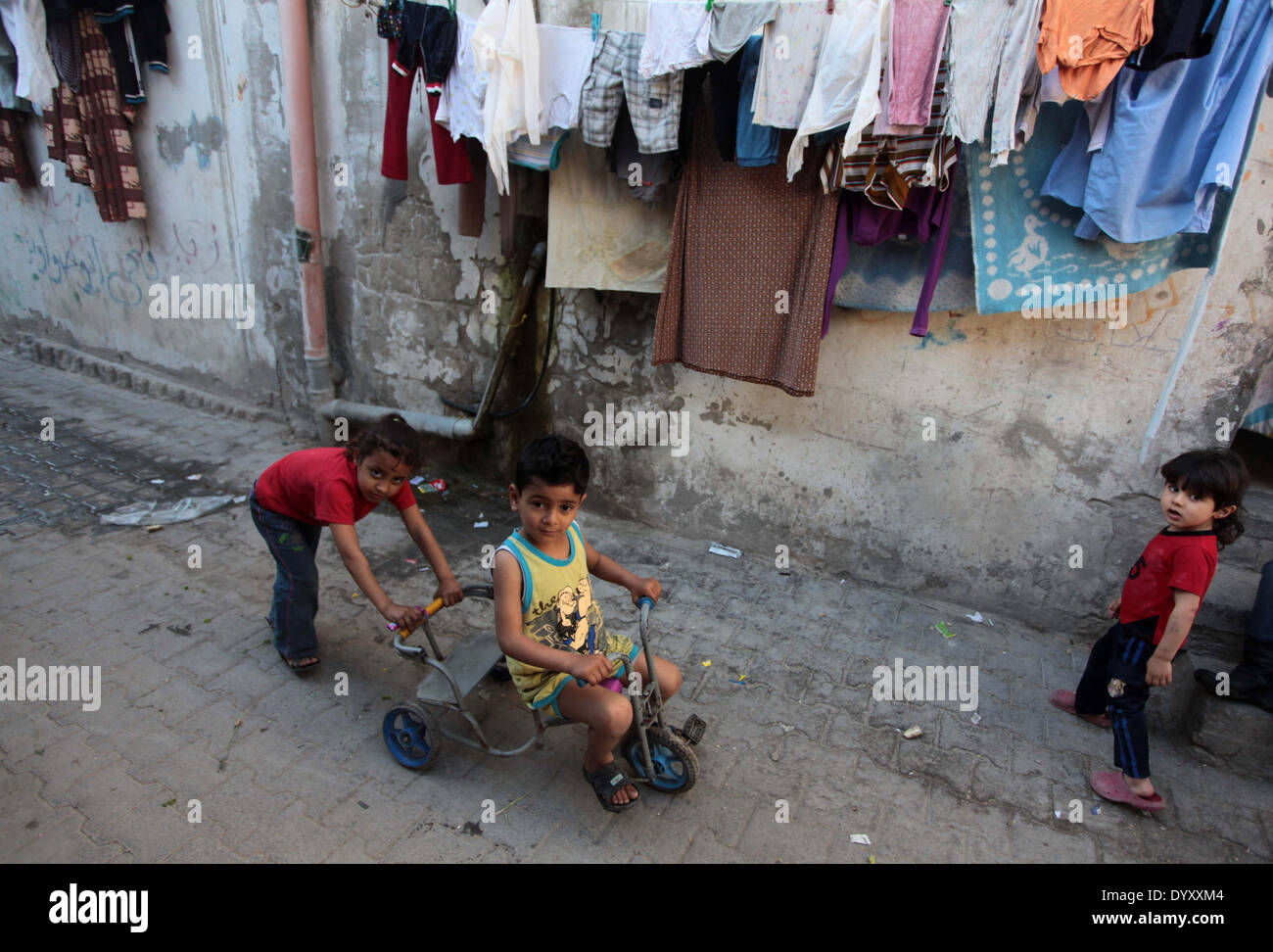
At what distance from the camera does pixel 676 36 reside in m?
3.52

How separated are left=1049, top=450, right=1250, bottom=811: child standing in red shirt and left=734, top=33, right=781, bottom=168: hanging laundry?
2.32 m

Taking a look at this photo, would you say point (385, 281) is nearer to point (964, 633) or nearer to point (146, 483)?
point (146, 483)

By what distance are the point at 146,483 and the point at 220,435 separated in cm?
109

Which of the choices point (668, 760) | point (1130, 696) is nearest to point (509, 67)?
point (668, 760)

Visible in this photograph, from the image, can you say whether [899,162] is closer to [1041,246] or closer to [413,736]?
[1041,246]

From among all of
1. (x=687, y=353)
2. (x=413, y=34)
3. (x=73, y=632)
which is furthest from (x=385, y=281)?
(x=73, y=632)

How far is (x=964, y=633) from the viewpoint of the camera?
4.22 metres

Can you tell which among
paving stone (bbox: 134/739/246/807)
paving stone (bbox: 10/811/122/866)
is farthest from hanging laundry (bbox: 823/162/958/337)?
paving stone (bbox: 10/811/122/866)

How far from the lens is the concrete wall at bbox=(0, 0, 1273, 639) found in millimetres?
3795

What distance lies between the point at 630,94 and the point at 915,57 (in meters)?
1.39

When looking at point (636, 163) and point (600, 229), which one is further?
point (600, 229)

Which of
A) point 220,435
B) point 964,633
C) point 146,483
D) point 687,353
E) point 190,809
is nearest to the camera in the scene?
point 190,809

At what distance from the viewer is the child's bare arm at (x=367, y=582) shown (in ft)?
9.39

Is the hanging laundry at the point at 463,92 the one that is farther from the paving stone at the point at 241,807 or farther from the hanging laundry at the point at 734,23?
the paving stone at the point at 241,807
